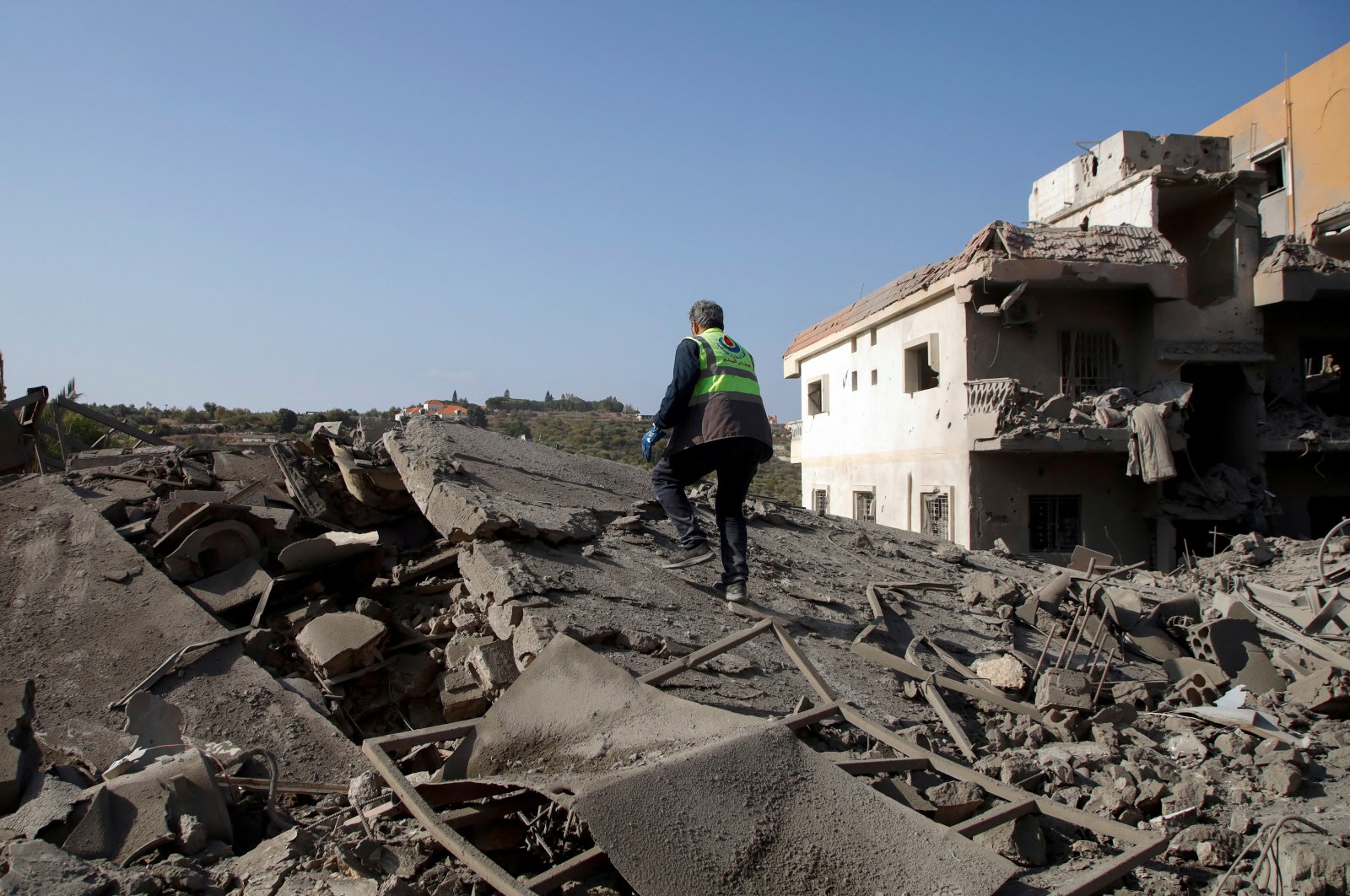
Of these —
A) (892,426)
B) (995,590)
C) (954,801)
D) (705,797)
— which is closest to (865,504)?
(892,426)

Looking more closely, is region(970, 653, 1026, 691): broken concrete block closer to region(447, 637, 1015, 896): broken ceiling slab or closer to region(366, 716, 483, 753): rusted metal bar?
region(447, 637, 1015, 896): broken ceiling slab

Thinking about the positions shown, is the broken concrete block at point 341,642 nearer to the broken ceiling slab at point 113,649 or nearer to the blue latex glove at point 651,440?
the broken ceiling slab at point 113,649

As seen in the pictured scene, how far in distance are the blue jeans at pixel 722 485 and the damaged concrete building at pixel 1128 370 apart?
11.0 m

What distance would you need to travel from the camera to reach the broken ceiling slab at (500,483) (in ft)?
15.0

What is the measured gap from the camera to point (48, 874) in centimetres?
233

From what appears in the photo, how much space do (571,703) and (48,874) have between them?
1515 mm

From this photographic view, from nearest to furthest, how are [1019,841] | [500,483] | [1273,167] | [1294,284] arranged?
[1019,841]
[500,483]
[1294,284]
[1273,167]

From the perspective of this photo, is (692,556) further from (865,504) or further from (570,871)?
(865,504)

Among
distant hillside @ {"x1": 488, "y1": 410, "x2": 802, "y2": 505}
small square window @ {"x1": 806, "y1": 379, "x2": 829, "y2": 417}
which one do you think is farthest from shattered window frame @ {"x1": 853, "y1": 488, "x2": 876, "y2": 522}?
distant hillside @ {"x1": 488, "y1": 410, "x2": 802, "y2": 505}

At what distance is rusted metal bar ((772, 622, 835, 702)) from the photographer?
3.56 m

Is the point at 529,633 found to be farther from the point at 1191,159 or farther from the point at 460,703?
the point at 1191,159

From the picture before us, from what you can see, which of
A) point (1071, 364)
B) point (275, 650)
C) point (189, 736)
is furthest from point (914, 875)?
point (1071, 364)

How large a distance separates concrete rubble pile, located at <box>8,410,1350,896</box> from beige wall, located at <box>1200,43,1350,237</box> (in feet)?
57.9

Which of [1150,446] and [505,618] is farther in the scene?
[1150,446]
